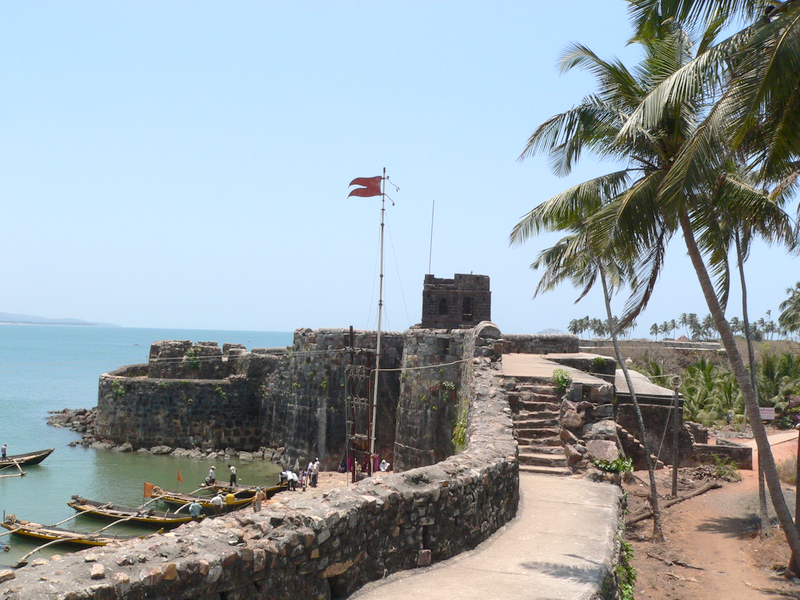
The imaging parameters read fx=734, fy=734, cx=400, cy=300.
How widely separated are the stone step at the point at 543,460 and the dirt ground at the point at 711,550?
2310mm

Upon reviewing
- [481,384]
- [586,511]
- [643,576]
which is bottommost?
[643,576]

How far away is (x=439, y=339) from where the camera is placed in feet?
62.7

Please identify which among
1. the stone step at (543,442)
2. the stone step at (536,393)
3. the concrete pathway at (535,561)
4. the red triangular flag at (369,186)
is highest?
the red triangular flag at (369,186)

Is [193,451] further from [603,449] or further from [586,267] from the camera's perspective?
[603,449]

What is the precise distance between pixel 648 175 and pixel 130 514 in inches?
709

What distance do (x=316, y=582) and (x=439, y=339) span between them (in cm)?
1358

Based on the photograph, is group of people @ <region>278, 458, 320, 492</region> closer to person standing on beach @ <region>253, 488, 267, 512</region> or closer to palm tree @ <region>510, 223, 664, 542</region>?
person standing on beach @ <region>253, 488, 267, 512</region>

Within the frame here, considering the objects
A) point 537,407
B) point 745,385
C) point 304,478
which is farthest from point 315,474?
point 745,385

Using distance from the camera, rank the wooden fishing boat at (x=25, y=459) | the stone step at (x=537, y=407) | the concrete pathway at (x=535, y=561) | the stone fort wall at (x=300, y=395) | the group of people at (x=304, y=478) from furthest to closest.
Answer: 1. the wooden fishing boat at (x=25, y=459)
2. the group of people at (x=304, y=478)
3. the stone fort wall at (x=300, y=395)
4. the stone step at (x=537, y=407)
5. the concrete pathway at (x=535, y=561)

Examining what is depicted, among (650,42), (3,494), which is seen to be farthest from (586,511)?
(3,494)

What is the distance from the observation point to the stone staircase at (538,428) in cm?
1238

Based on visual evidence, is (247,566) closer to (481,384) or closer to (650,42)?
(481,384)

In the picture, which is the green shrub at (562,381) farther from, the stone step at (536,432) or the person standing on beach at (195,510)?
the person standing on beach at (195,510)

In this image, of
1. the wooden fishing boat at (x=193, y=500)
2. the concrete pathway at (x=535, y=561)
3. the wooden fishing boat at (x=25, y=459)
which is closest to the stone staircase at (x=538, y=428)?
the concrete pathway at (x=535, y=561)
